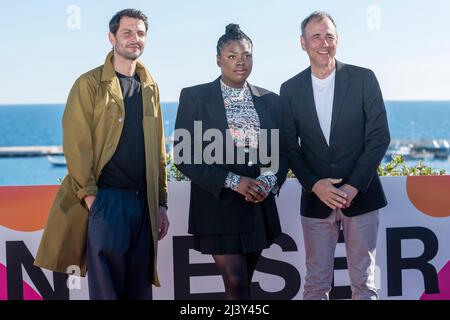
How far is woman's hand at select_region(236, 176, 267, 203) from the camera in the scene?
135 inches

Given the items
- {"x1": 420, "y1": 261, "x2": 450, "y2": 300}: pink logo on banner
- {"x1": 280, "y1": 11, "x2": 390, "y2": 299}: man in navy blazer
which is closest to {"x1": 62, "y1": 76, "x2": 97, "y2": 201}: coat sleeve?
{"x1": 280, "y1": 11, "x2": 390, "y2": 299}: man in navy blazer

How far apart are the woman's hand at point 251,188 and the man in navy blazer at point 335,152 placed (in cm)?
39

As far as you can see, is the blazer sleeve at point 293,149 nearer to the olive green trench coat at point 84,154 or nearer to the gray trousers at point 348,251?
the gray trousers at point 348,251

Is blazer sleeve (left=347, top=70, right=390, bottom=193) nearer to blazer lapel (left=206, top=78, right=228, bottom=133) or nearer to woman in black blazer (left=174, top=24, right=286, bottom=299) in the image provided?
woman in black blazer (left=174, top=24, right=286, bottom=299)

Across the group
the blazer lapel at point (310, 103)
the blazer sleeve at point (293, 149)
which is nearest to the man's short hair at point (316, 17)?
the blazer lapel at point (310, 103)

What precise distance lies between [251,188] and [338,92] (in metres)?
0.84

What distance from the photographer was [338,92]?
377 cm

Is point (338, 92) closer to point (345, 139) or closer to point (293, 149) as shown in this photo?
point (345, 139)

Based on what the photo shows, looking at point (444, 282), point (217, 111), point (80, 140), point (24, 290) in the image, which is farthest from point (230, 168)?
point (444, 282)

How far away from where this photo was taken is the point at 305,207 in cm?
385

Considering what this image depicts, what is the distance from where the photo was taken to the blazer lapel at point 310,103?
3742 mm
